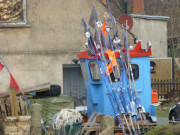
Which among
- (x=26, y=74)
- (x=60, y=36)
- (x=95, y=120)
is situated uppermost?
(x=60, y=36)

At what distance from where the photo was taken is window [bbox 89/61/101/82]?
12345 millimetres

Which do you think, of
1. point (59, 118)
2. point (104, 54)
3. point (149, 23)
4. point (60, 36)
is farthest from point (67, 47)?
point (149, 23)

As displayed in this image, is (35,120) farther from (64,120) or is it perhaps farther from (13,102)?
(64,120)

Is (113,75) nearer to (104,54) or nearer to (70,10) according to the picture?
(104,54)

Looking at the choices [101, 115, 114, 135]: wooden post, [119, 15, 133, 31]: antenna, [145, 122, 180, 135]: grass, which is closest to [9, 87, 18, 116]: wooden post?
[101, 115, 114, 135]: wooden post

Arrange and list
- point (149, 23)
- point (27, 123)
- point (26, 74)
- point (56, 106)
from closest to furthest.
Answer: point (27, 123) → point (56, 106) → point (26, 74) → point (149, 23)

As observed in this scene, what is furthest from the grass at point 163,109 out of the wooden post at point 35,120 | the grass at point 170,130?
the grass at point 170,130

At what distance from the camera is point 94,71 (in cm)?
1248

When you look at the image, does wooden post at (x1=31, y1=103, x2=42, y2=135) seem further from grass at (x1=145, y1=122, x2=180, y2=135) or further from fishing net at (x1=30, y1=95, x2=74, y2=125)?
fishing net at (x1=30, y1=95, x2=74, y2=125)

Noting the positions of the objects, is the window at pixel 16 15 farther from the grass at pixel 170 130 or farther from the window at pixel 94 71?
the grass at pixel 170 130

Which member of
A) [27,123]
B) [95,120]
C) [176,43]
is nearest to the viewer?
[27,123]

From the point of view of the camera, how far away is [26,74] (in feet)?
49.8

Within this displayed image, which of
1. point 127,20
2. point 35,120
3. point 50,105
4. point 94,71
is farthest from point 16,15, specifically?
point 35,120

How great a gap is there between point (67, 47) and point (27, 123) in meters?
5.91
